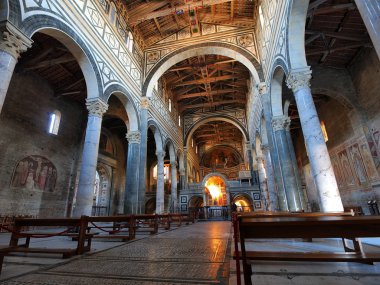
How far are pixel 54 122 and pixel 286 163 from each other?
13785mm

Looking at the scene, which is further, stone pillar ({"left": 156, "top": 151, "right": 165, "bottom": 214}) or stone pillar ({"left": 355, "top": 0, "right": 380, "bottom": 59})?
stone pillar ({"left": 156, "top": 151, "right": 165, "bottom": 214})

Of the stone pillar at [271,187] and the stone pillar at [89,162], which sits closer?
the stone pillar at [89,162]

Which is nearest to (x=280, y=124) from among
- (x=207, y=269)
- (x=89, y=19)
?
(x=207, y=269)

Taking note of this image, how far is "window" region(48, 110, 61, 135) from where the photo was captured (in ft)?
42.3

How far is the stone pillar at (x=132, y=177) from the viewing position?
449 inches

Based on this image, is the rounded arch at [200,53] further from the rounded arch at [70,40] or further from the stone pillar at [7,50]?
the stone pillar at [7,50]

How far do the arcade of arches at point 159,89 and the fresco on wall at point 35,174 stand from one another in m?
0.06

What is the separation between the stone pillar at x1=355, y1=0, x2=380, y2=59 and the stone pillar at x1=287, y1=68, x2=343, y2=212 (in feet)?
11.7

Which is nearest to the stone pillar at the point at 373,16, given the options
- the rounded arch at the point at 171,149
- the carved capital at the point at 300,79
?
the carved capital at the point at 300,79

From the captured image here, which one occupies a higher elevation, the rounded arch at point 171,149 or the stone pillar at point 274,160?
the rounded arch at point 171,149

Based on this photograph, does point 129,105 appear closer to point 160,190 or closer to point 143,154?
point 143,154

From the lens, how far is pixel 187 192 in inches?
820

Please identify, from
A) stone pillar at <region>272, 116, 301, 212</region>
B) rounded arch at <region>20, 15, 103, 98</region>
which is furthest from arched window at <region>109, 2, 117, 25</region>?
stone pillar at <region>272, 116, 301, 212</region>

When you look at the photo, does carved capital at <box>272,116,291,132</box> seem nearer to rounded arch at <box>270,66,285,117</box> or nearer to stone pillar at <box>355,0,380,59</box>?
rounded arch at <box>270,66,285,117</box>
